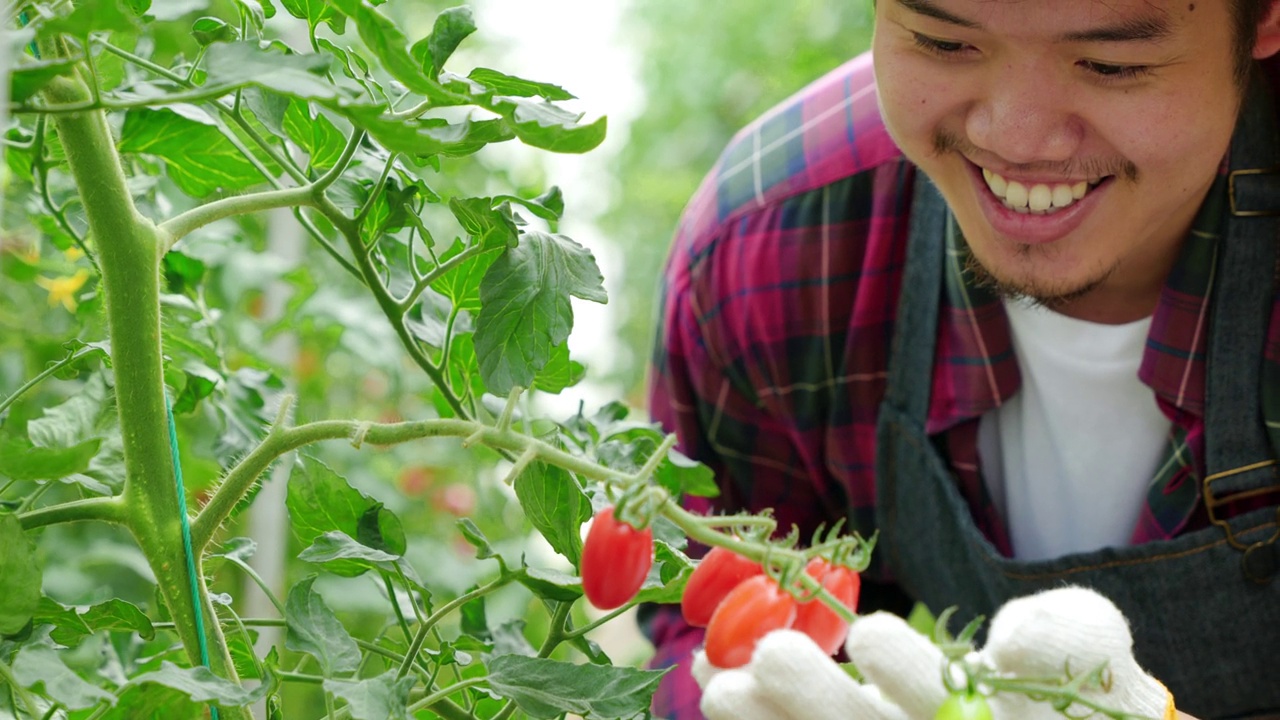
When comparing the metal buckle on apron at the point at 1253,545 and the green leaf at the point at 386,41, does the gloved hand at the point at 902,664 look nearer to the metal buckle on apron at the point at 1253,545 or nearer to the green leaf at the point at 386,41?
the green leaf at the point at 386,41

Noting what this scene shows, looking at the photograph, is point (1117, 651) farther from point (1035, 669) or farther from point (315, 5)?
point (315, 5)

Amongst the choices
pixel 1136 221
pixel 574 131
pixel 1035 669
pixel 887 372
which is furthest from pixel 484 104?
pixel 887 372

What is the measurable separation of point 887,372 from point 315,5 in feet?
2.54

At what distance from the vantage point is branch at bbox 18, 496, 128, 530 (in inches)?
22.1

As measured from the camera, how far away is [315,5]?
620 mm

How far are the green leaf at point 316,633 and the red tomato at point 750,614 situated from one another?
0.17 meters

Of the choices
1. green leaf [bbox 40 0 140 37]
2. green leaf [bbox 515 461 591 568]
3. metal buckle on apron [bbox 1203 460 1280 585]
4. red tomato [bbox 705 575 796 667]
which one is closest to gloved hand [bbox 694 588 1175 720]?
red tomato [bbox 705 575 796 667]

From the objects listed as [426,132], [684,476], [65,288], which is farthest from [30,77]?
[65,288]

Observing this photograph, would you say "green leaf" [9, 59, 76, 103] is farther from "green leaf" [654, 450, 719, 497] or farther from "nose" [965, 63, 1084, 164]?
"nose" [965, 63, 1084, 164]

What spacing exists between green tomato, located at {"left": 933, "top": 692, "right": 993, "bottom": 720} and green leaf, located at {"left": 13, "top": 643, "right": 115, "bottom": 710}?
317 mm

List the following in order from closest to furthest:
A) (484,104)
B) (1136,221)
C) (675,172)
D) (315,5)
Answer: (484,104), (315,5), (1136,221), (675,172)

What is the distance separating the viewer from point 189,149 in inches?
28.6

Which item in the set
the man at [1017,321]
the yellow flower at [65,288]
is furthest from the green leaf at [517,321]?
the yellow flower at [65,288]

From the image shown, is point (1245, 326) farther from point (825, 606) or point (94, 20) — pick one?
point (94, 20)
